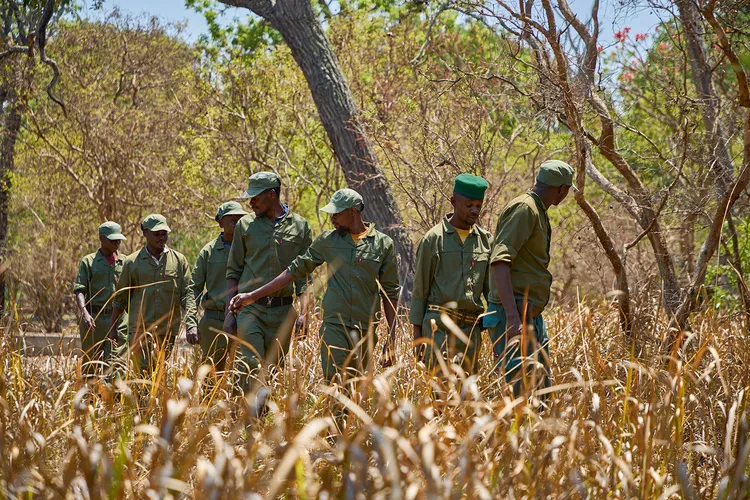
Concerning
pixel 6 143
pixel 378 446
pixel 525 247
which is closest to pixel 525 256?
pixel 525 247

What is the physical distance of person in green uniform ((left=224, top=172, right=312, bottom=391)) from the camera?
6742mm

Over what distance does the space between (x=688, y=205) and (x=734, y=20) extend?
1.55 metres

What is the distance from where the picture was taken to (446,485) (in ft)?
8.76

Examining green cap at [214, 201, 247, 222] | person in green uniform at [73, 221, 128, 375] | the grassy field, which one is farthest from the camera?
person in green uniform at [73, 221, 128, 375]

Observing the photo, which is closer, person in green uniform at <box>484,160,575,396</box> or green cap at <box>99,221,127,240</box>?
person in green uniform at <box>484,160,575,396</box>

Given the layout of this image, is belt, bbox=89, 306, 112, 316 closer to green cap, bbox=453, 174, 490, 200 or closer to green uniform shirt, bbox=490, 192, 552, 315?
green cap, bbox=453, 174, 490, 200

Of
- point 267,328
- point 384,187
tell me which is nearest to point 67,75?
point 384,187

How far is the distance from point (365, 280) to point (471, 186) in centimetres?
107

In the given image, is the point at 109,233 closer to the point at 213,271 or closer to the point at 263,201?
the point at 213,271

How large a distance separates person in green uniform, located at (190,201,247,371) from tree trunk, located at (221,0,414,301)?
7.16 ft

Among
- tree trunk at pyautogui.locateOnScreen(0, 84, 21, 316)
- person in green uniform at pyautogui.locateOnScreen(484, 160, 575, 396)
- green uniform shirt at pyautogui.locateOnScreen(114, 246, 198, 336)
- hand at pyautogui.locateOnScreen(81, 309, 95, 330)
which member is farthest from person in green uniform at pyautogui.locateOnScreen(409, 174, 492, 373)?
tree trunk at pyautogui.locateOnScreen(0, 84, 21, 316)

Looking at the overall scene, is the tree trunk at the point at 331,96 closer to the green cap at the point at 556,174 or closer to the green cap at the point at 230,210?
the green cap at the point at 230,210

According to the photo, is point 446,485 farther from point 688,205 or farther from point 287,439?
point 688,205

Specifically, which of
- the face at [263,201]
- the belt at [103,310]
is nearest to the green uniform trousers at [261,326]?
the face at [263,201]
